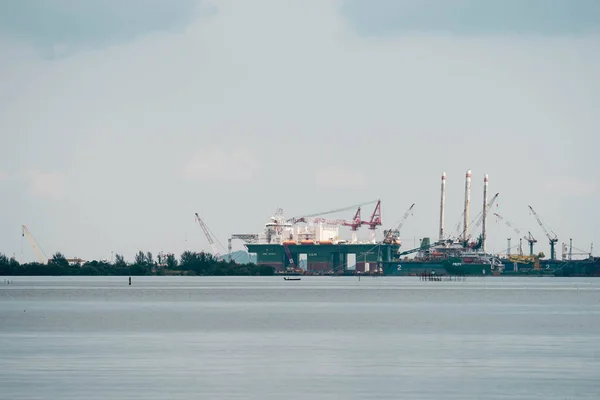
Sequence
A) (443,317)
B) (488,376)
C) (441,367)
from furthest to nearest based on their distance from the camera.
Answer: (443,317)
(441,367)
(488,376)

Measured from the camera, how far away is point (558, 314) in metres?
101

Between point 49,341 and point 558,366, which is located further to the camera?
point 49,341

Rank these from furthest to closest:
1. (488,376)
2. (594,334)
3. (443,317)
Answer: (443,317) → (594,334) → (488,376)

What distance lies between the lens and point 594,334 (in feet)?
236

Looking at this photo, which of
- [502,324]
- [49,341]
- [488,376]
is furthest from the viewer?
Result: [502,324]

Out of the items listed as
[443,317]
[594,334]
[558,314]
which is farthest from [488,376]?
[558,314]

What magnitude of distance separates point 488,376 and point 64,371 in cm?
1756

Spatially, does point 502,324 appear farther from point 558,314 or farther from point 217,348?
point 217,348

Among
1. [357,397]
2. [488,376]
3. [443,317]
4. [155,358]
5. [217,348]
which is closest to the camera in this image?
[357,397]

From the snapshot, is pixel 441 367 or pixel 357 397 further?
pixel 441 367

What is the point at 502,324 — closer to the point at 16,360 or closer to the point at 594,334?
the point at 594,334

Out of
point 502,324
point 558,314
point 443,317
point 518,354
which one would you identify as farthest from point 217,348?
point 558,314

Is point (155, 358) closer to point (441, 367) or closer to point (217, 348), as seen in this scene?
point (217, 348)

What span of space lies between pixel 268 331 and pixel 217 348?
51.2 feet
